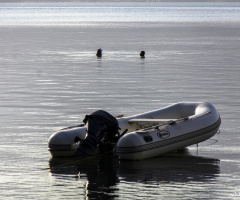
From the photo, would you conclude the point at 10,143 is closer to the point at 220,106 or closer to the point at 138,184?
the point at 138,184

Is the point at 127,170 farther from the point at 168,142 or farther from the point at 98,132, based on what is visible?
the point at 168,142

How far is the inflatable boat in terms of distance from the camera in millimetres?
17984

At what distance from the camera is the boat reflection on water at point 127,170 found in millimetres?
16172

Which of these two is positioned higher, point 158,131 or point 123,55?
point 123,55

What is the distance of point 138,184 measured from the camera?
52.5 feet

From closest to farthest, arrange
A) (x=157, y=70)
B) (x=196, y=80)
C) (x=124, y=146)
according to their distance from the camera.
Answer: (x=124, y=146) → (x=196, y=80) → (x=157, y=70)

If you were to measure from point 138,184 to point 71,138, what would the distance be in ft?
9.90

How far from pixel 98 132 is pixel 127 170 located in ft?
4.79

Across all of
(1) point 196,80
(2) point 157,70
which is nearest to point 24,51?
(2) point 157,70

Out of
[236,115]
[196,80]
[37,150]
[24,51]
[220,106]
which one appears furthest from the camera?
[24,51]

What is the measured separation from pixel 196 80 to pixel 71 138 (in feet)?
62.9

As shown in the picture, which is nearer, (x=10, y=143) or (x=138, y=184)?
(x=138, y=184)

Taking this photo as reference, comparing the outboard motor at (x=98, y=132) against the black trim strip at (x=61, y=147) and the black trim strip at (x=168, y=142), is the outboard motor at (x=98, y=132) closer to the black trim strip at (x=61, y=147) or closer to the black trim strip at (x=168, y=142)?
the black trim strip at (x=61, y=147)

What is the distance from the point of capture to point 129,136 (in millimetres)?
17828
